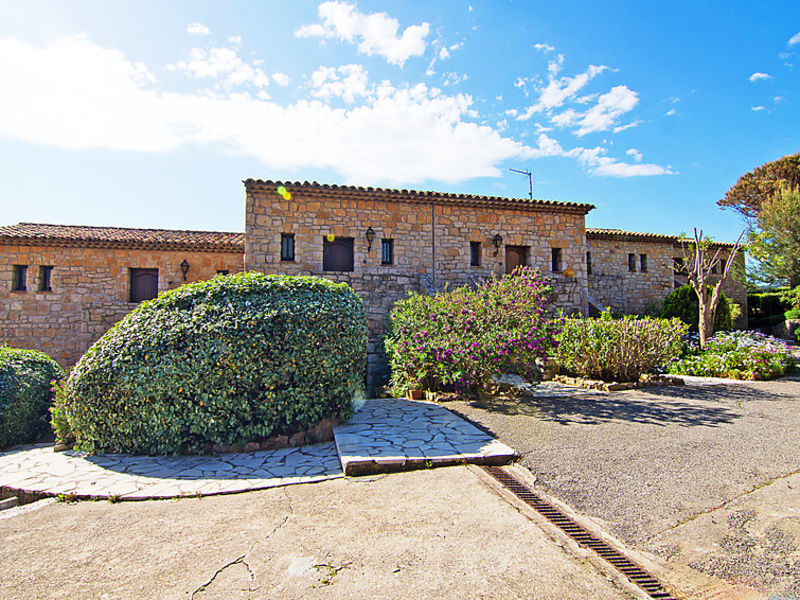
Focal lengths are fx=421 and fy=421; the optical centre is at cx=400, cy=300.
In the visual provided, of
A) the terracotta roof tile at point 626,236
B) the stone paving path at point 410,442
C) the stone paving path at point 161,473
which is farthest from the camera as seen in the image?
the terracotta roof tile at point 626,236

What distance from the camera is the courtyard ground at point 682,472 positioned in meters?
2.54

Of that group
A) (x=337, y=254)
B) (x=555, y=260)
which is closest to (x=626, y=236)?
(x=555, y=260)

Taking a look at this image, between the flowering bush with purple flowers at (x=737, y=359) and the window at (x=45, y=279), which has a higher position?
the window at (x=45, y=279)

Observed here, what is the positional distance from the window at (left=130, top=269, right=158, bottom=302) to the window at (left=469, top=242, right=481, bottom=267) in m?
10.7

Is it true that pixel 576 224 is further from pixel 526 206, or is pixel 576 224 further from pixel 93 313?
pixel 93 313

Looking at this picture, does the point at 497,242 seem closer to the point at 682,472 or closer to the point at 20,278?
the point at 682,472

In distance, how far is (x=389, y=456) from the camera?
4273 millimetres

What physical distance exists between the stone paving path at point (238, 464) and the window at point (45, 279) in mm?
11077

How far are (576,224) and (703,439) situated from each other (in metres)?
9.44

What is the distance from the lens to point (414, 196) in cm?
1187

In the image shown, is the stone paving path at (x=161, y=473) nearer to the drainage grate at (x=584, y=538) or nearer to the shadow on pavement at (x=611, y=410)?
the drainage grate at (x=584, y=538)

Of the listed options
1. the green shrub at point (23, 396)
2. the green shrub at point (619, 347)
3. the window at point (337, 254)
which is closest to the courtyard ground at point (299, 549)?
the green shrub at point (23, 396)

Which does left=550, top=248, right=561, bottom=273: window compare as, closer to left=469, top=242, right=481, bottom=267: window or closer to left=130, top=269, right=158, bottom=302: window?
left=469, top=242, right=481, bottom=267: window

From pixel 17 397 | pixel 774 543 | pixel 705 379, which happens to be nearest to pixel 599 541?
pixel 774 543
